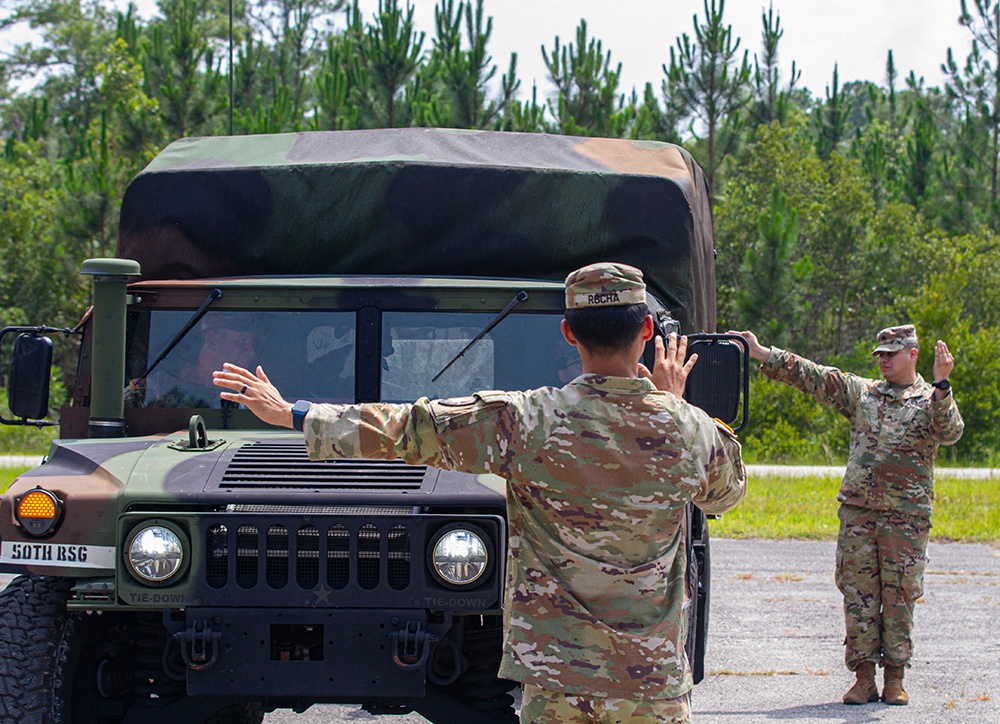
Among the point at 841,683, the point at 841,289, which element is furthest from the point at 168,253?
the point at 841,289

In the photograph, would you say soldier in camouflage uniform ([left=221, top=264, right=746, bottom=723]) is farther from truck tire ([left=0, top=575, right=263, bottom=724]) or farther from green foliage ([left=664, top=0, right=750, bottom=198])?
green foliage ([left=664, top=0, right=750, bottom=198])

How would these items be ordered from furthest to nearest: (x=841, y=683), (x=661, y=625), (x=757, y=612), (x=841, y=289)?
(x=841, y=289)
(x=757, y=612)
(x=841, y=683)
(x=661, y=625)

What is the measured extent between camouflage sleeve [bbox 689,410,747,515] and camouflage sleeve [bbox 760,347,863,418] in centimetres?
333

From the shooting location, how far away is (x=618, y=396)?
3068mm

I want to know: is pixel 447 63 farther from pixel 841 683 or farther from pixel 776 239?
pixel 841 683

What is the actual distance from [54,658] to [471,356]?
1.76 m

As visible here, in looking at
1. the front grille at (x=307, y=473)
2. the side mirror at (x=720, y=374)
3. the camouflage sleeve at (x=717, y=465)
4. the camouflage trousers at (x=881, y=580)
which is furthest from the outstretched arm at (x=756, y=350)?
A: the camouflage sleeve at (x=717, y=465)

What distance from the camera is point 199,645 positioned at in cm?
402

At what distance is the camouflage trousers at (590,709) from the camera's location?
300cm

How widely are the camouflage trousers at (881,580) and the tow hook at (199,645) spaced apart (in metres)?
3.47

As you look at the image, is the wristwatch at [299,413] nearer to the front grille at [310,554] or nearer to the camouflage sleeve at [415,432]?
the camouflage sleeve at [415,432]

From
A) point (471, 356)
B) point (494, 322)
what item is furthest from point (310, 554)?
point (494, 322)

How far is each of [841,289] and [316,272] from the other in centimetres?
1957

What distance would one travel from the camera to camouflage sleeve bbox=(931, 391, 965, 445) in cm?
644
